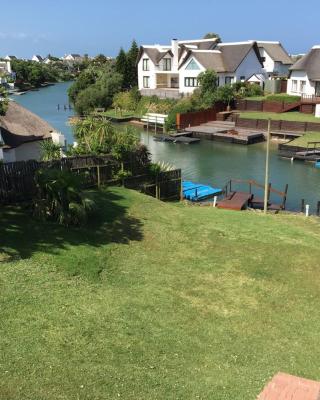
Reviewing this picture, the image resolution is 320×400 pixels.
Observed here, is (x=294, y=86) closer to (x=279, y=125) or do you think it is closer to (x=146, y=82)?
(x=279, y=125)

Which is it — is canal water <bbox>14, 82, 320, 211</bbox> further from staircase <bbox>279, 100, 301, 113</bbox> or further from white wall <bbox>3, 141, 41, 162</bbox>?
white wall <bbox>3, 141, 41, 162</bbox>

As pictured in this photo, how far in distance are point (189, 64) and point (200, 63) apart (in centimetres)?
222

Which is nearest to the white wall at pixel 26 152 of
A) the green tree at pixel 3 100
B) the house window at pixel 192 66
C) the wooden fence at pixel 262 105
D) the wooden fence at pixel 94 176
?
the wooden fence at pixel 94 176

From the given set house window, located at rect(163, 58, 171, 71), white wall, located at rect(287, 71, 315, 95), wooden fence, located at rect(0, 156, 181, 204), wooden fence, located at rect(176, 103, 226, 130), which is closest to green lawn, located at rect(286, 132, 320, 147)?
white wall, located at rect(287, 71, 315, 95)

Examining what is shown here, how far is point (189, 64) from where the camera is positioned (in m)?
72.4

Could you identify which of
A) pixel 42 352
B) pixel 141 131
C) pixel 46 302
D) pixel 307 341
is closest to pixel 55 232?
pixel 46 302

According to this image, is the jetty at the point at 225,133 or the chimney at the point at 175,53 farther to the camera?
the chimney at the point at 175,53

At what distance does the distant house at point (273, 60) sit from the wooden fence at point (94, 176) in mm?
58401

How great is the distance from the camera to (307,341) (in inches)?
418

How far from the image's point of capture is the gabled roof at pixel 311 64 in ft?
204

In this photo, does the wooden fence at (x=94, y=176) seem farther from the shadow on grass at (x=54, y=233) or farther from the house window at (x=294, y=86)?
the house window at (x=294, y=86)

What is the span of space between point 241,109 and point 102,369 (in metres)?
60.0

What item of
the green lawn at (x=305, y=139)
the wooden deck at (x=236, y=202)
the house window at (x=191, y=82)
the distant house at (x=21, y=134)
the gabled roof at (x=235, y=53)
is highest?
the gabled roof at (x=235, y=53)

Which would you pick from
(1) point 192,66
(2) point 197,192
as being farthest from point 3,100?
(1) point 192,66
